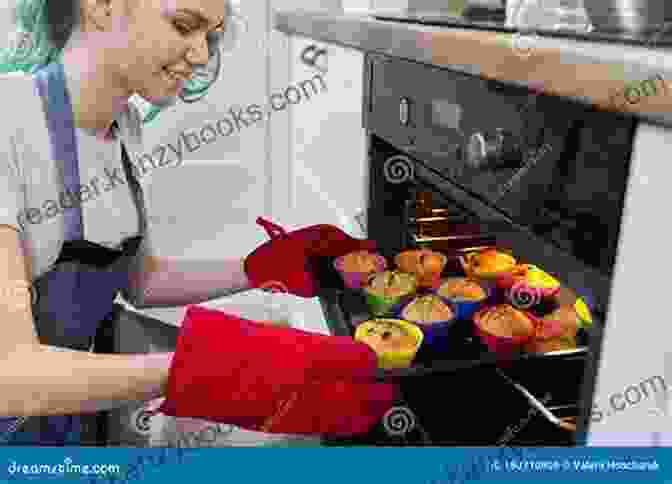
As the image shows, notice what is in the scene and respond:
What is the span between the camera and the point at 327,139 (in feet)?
4.16

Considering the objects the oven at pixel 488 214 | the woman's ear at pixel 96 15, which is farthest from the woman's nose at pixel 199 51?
the oven at pixel 488 214

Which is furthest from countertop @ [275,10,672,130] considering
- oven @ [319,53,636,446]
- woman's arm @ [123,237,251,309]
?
woman's arm @ [123,237,251,309]

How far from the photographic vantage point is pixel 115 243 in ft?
3.30

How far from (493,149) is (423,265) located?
37 cm

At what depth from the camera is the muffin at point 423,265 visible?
90 cm

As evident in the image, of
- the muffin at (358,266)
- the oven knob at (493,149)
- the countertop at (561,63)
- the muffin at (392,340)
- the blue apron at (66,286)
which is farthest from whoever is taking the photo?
the muffin at (358,266)

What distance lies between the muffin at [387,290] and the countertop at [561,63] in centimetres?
30

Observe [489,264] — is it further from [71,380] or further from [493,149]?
[71,380]

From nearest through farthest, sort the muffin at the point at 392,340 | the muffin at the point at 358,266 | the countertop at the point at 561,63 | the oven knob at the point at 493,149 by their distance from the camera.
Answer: the countertop at the point at 561,63, the oven knob at the point at 493,149, the muffin at the point at 392,340, the muffin at the point at 358,266

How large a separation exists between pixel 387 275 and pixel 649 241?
0.49 m

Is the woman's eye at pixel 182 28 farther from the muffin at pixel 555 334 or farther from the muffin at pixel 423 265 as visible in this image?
the muffin at pixel 555 334

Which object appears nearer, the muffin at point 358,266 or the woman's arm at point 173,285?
the muffin at point 358,266

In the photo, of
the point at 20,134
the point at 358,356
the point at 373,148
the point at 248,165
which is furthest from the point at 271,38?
the point at 358,356

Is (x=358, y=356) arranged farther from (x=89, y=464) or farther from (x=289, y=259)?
(x=289, y=259)
